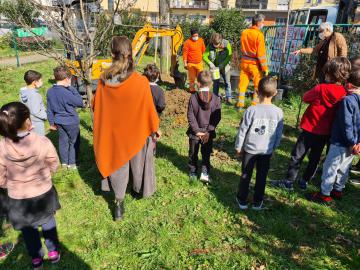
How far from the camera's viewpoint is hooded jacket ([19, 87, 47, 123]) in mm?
4410

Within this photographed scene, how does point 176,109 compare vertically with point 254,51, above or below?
below

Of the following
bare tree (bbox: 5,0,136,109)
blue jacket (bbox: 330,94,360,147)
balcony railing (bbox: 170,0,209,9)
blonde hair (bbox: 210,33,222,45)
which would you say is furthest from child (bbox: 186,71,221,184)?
balcony railing (bbox: 170,0,209,9)

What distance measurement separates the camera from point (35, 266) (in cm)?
301

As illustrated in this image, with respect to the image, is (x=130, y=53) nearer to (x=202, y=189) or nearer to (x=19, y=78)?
(x=202, y=189)

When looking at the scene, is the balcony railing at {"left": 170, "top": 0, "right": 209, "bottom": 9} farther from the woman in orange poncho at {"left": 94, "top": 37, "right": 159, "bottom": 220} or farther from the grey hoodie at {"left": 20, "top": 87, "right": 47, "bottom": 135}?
the woman in orange poncho at {"left": 94, "top": 37, "right": 159, "bottom": 220}

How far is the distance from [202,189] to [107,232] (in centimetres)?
152

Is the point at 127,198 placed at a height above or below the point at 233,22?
below

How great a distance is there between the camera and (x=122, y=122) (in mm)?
3352

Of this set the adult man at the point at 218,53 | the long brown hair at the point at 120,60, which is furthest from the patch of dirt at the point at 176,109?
the long brown hair at the point at 120,60

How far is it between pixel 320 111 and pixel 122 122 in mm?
2537

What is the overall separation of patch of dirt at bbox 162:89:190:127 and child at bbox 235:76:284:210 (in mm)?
3268

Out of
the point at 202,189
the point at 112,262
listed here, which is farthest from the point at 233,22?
the point at 112,262

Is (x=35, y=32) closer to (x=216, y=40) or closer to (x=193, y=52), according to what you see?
(x=216, y=40)

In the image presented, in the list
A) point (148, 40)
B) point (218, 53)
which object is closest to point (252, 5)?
point (148, 40)
